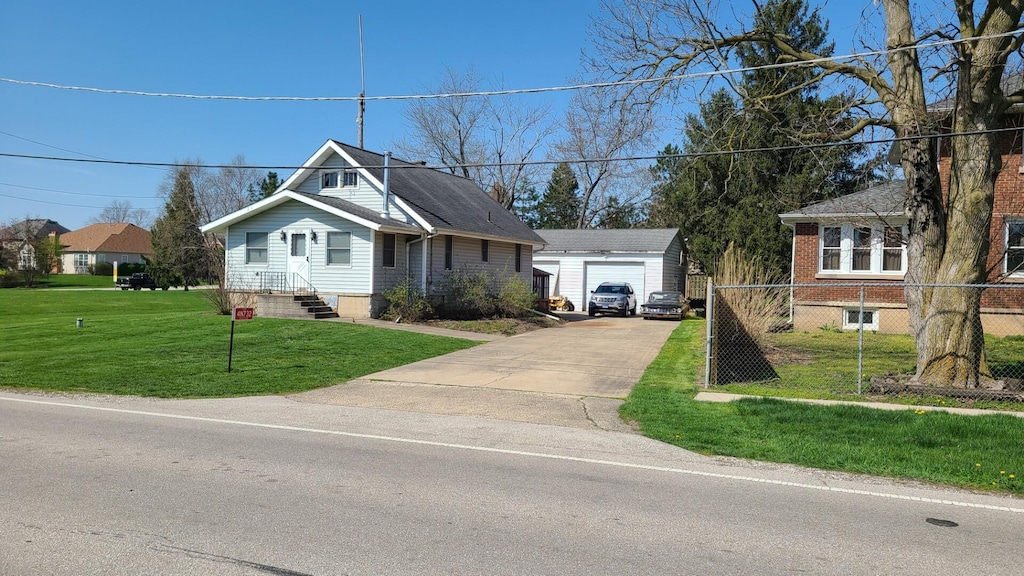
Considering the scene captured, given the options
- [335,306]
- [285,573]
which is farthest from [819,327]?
[285,573]

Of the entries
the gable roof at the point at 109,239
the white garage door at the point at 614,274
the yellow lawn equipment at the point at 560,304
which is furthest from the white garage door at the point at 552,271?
the gable roof at the point at 109,239

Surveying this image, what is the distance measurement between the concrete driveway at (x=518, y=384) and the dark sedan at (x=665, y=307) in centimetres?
1230

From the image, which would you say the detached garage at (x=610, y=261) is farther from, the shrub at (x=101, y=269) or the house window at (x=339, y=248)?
the shrub at (x=101, y=269)

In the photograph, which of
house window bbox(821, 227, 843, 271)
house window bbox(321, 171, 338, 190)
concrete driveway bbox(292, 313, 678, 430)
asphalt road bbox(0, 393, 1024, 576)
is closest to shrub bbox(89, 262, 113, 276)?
house window bbox(321, 171, 338, 190)

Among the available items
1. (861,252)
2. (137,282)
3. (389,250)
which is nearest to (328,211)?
(389,250)

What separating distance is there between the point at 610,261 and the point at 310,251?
1881 centimetres

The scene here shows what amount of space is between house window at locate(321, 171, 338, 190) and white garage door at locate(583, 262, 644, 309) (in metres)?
16.6

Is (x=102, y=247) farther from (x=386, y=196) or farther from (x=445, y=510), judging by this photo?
(x=445, y=510)

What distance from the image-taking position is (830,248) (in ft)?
77.9

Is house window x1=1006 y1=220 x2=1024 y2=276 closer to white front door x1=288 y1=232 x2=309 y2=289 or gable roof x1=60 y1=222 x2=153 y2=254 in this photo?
white front door x1=288 y1=232 x2=309 y2=289

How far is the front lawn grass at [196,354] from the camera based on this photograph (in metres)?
12.5

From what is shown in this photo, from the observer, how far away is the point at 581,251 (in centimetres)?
3922

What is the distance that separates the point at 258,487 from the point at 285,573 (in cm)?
198

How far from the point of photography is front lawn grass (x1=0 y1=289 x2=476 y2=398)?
12.5 meters
